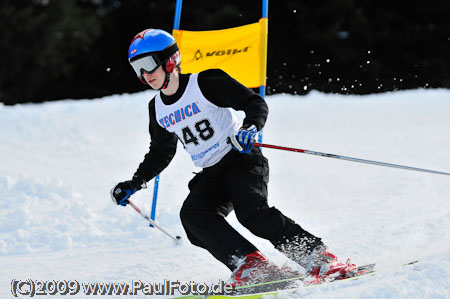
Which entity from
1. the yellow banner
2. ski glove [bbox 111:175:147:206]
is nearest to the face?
ski glove [bbox 111:175:147:206]

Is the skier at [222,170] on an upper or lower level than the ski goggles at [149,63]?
lower

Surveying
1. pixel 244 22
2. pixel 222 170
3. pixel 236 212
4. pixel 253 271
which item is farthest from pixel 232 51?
pixel 244 22

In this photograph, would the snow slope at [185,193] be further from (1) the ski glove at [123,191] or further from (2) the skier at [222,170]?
(1) the ski glove at [123,191]

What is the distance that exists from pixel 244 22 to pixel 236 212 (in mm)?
12987

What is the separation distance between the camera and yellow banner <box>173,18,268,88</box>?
423cm

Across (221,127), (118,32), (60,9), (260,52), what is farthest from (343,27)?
(221,127)

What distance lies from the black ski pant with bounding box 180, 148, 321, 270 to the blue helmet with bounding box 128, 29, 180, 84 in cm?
59

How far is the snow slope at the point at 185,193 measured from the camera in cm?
333

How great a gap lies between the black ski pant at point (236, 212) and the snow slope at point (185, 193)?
308 mm

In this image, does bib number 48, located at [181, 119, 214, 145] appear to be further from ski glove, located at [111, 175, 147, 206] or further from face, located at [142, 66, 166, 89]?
ski glove, located at [111, 175, 147, 206]

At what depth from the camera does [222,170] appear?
2.89m

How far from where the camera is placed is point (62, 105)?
8.19 meters

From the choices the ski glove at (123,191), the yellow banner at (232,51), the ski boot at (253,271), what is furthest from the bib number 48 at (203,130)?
the yellow banner at (232,51)

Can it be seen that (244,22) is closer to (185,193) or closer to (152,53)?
(185,193)
